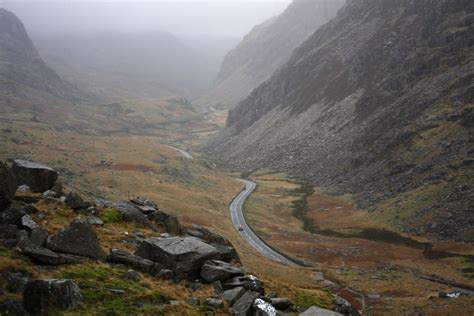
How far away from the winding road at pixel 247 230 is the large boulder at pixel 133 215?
4796 cm

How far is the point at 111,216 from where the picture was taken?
34.4 m

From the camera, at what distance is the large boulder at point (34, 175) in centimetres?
3350

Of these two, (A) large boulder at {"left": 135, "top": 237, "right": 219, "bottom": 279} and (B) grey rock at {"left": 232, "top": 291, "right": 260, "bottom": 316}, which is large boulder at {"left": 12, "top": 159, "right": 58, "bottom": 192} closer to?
(A) large boulder at {"left": 135, "top": 237, "right": 219, "bottom": 279}

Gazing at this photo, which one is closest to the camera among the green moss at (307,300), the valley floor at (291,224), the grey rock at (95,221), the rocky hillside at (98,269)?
the rocky hillside at (98,269)

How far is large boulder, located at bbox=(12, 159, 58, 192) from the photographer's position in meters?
33.5

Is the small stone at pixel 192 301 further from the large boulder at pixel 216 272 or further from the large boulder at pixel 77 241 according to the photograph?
the large boulder at pixel 77 241

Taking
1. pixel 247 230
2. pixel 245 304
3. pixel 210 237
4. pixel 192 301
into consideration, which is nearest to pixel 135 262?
pixel 192 301

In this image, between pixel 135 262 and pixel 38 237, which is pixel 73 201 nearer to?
pixel 38 237

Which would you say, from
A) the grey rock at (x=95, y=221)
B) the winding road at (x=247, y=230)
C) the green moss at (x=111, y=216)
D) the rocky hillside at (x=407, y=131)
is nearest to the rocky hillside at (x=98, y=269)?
the grey rock at (x=95, y=221)

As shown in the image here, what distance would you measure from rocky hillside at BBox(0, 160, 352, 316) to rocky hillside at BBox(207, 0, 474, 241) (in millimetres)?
71835

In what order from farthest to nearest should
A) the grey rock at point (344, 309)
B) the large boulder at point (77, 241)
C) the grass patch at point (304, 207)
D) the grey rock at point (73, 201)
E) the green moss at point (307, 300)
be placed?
the grass patch at point (304, 207)
the grey rock at point (73, 201)
the grey rock at point (344, 309)
the green moss at point (307, 300)
the large boulder at point (77, 241)

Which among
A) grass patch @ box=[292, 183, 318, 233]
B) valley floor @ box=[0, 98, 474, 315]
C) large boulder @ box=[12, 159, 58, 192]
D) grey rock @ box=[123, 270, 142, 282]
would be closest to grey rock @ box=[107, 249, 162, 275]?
grey rock @ box=[123, 270, 142, 282]

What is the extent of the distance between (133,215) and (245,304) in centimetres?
1459

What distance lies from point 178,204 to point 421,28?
Answer: 416 ft
